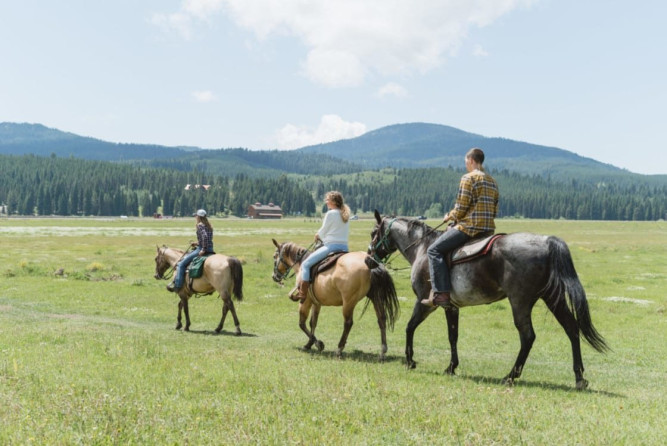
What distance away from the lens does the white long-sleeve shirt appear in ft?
41.4

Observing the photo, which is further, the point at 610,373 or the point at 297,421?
the point at 610,373

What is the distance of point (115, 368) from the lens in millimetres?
9508

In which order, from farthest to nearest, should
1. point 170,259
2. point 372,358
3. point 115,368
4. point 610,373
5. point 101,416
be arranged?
point 170,259 < point 372,358 < point 610,373 < point 115,368 < point 101,416

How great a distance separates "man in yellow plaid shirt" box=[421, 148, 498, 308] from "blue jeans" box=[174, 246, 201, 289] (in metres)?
9.70

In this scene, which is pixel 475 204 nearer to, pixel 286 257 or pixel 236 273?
pixel 286 257

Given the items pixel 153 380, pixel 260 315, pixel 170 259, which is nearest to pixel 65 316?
pixel 170 259

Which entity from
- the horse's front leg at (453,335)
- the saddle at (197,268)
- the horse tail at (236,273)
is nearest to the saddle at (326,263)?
the horse's front leg at (453,335)

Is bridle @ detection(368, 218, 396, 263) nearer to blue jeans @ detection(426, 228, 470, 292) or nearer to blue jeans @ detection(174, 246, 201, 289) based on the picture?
blue jeans @ detection(426, 228, 470, 292)

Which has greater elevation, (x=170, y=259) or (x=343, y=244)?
(x=343, y=244)

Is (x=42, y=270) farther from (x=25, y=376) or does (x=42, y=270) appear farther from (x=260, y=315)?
(x=25, y=376)

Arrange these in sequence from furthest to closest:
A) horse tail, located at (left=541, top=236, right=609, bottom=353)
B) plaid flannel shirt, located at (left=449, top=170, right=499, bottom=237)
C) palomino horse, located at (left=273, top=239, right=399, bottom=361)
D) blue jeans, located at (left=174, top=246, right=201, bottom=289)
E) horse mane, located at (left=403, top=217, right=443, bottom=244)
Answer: blue jeans, located at (left=174, top=246, right=201, bottom=289), palomino horse, located at (left=273, top=239, right=399, bottom=361), horse mane, located at (left=403, top=217, right=443, bottom=244), plaid flannel shirt, located at (left=449, top=170, right=499, bottom=237), horse tail, located at (left=541, top=236, right=609, bottom=353)

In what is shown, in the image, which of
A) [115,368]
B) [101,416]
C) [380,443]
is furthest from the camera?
[115,368]

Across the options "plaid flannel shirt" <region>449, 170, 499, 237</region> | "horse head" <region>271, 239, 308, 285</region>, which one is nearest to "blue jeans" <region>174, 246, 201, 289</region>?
"horse head" <region>271, 239, 308, 285</region>

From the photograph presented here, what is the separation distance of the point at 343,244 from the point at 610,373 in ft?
22.8
